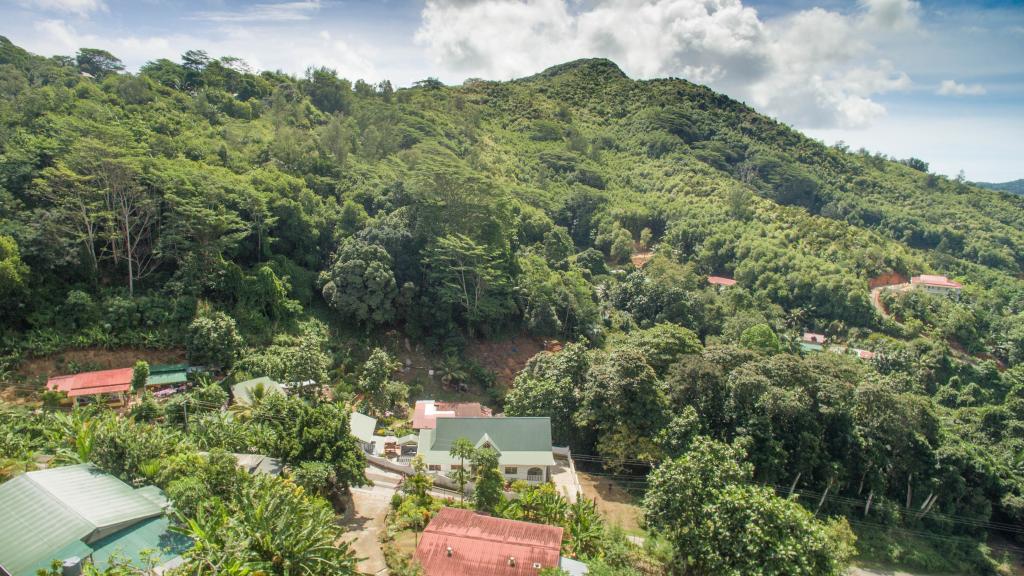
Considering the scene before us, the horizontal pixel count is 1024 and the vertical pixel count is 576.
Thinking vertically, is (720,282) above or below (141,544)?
above

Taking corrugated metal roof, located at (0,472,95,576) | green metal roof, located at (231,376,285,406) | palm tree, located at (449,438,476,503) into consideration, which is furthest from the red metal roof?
corrugated metal roof, located at (0,472,95,576)

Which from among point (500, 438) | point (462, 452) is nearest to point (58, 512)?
point (462, 452)

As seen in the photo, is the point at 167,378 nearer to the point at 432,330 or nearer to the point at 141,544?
the point at 141,544

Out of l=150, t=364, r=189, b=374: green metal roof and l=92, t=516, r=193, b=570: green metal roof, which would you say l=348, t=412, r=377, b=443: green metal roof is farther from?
l=92, t=516, r=193, b=570: green metal roof

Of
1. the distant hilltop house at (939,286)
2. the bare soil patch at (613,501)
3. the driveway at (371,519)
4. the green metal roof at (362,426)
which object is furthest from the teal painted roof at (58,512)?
the distant hilltop house at (939,286)

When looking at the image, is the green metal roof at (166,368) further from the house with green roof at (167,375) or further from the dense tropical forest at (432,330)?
the dense tropical forest at (432,330)

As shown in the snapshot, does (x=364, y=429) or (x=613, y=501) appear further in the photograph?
(x=364, y=429)

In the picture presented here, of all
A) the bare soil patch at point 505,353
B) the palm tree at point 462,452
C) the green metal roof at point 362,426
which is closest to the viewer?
the palm tree at point 462,452

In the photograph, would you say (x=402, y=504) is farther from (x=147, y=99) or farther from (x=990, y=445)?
(x=147, y=99)
